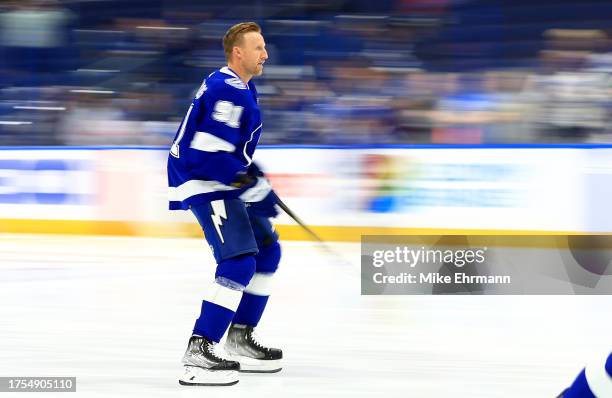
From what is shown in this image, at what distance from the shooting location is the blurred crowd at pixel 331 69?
9.59m

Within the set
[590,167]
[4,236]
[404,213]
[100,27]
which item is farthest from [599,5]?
[4,236]

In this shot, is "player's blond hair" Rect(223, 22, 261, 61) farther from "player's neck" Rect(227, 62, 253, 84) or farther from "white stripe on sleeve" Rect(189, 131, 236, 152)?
"white stripe on sleeve" Rect(189, 131, 236, 152)

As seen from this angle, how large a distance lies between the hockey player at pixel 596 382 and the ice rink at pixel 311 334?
3.81ft

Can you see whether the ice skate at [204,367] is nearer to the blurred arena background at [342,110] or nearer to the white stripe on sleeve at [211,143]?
the white stripe on sleeve at [211,143]

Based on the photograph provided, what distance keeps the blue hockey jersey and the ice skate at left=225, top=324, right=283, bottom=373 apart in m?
0.67

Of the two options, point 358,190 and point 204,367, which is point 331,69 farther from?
point 204,367

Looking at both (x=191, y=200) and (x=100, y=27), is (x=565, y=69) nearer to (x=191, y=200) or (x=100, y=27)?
(x=100, y=27)

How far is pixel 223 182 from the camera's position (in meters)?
4.32

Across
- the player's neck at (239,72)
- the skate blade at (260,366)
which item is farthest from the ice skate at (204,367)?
the player's neck at (239,72)

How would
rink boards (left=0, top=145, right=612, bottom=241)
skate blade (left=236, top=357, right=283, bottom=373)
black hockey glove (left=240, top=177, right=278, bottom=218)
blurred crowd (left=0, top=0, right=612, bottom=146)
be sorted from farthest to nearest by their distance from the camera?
1. blurred crowd (left=0, top=0, right=612, bottom=146)
2. rink boards (left=0, top=145, right=612, bottom=241)
3. skate blade (left=236, top=357, right=283, bottom=373)
4. black hockey glove (left=240, top=177, right=278, bottom=218)

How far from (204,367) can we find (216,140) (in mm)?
824

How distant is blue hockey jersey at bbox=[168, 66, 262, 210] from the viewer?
4.27 metres

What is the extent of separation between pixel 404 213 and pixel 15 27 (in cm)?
501

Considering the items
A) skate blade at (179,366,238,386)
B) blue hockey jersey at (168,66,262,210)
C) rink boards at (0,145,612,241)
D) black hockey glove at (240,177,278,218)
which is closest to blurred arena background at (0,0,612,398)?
rink boards at (0,145,612,241)
